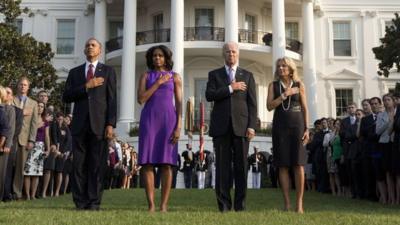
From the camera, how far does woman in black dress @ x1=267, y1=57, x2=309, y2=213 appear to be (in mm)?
7074

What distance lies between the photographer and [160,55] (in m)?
6.84

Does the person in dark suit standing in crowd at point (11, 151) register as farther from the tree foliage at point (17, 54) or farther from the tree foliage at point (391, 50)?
the tree foliage at point (391, 50)

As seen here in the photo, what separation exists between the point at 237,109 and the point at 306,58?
2288cm

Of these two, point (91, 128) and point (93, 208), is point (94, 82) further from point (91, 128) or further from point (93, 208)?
point (93, 208)

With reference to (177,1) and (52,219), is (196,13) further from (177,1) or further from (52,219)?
(52,219)

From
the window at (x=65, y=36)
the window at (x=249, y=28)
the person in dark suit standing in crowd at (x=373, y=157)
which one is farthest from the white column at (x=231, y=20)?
the person in dark suit standing in crowd at (x=373, y=157)

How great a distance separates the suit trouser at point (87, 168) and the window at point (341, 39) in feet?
87.2

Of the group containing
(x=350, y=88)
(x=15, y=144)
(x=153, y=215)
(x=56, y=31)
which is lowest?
(x=153, y=215)

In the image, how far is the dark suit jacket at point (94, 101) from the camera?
23.0ft

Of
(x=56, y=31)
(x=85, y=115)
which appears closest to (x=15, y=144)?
(x=85, y=115)

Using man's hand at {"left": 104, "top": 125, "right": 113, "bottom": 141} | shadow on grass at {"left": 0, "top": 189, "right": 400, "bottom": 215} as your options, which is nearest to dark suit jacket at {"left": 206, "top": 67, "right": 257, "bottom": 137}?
shadow on grass at {"left": 0, "top": 189, "right": 400, "bottom": 215}

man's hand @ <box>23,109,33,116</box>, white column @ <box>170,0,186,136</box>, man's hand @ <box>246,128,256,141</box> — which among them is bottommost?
man's hand @ <box>246,128,256,141</box>

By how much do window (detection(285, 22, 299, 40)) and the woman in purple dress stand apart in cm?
2582

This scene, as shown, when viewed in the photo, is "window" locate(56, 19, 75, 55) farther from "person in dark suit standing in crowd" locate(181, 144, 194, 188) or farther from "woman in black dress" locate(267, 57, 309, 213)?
"woman in black dress" locate(267, 57, 309, 213)
